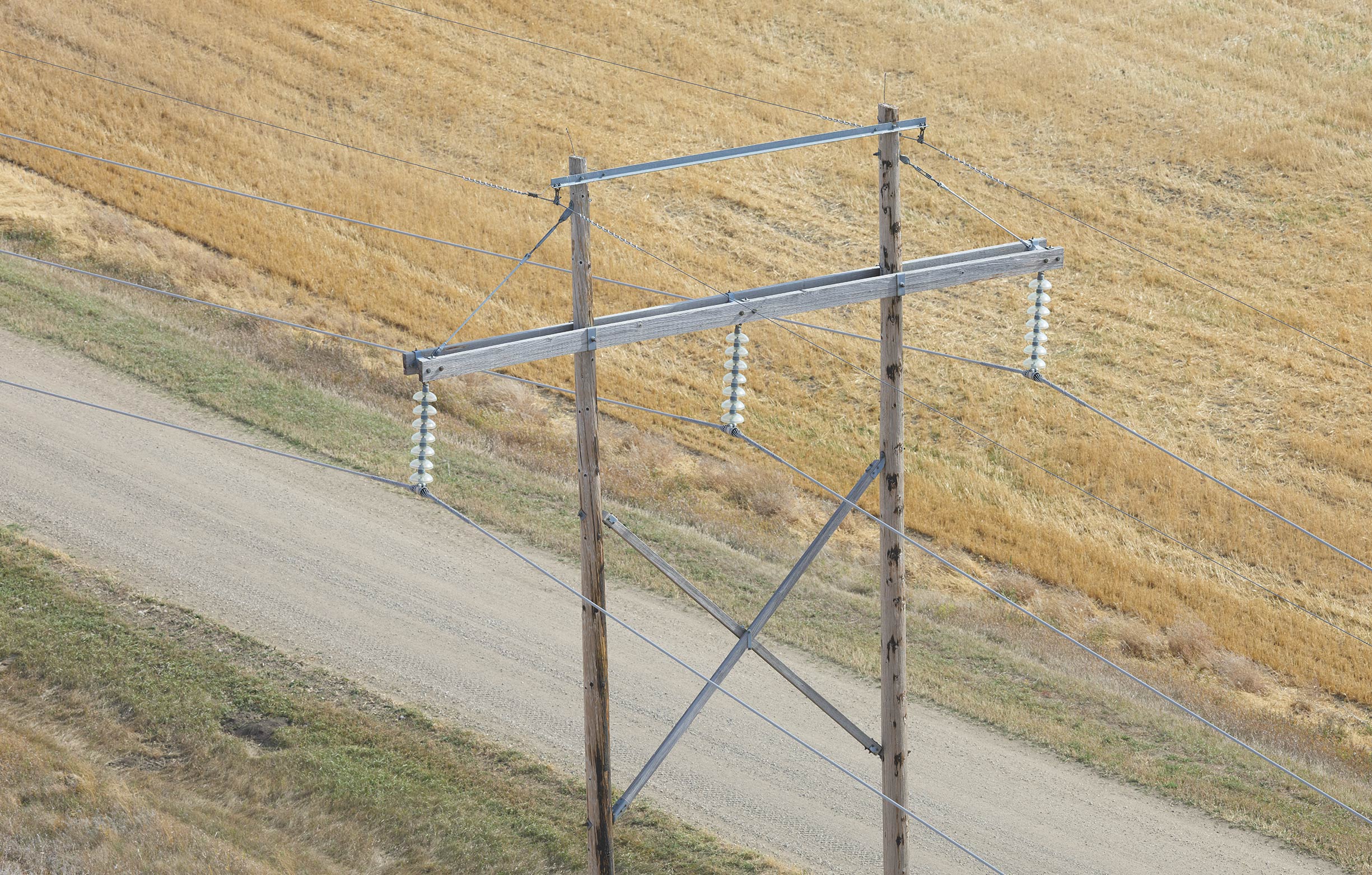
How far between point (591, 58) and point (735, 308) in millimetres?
29708

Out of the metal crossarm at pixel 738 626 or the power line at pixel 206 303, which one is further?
the power line at pixel 206 303

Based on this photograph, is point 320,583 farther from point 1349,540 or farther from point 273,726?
point 1349,540

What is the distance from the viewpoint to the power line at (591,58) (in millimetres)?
36787

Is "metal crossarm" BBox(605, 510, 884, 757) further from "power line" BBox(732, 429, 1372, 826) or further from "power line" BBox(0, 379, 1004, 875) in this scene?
"power line" BBox(732, 429, 1372, 826)

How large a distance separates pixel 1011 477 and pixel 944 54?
20540 millimetres

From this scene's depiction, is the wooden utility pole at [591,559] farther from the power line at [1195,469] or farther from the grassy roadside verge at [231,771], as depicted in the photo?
the power line at [1195,469]

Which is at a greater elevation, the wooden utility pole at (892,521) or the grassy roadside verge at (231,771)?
the wooden utility pole at (892,521)

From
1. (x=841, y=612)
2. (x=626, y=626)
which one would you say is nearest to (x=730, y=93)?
(x=841, y=612)

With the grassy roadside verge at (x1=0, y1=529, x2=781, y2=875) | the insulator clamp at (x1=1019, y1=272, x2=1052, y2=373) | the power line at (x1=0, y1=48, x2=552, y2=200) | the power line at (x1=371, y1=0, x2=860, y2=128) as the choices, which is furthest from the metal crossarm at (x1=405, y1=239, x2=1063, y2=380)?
the power line at (x1=371, y1=0, x2=860, y2=128)

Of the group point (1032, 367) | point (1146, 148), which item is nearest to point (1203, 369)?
point (1146, 148)

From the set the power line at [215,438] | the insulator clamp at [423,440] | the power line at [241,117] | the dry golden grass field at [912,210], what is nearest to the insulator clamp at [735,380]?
the insulator clamp at [423,440]

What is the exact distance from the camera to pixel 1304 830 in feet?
52.2

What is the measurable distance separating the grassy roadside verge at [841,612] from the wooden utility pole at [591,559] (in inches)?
310

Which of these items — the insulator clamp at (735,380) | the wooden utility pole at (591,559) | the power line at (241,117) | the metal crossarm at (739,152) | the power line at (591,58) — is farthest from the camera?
the power line at (591,58)
